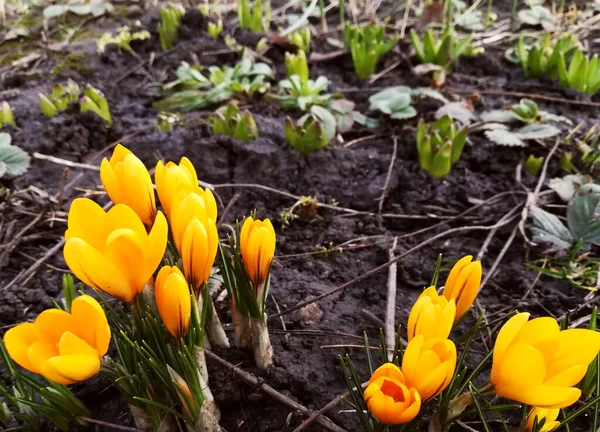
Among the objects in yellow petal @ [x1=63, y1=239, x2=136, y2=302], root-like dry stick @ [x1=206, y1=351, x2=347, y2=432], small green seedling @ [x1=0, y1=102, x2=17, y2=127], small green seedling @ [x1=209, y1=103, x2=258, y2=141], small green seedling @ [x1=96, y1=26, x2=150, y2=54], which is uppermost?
yellow petal @ [x1=63, y1=239, x2=136, y2=302]

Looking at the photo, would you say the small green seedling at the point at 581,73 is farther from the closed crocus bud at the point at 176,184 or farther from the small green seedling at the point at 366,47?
the closed crocus bud at the point at 176,184

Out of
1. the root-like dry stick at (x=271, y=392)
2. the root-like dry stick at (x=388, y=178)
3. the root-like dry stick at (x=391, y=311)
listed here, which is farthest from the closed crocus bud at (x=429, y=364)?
the root-like dry stick at (x=388, y=178)

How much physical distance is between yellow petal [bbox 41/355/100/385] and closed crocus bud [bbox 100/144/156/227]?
1.00ft

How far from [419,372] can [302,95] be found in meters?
1.74

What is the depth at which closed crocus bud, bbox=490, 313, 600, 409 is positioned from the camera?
2.52 feet

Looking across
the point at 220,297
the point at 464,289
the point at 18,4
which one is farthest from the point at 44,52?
the point at 464,289

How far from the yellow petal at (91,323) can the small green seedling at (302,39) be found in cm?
233

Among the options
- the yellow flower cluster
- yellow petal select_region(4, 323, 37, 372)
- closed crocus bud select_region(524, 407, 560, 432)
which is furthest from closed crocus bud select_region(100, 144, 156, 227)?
closed crocus bud select_region(524, 407, 560, 432)

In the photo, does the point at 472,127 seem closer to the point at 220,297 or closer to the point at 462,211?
the point at 462,211

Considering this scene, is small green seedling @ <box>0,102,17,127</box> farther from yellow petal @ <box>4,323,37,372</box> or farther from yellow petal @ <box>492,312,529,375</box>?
yellow petal @ <box>492,312,529,375</box>

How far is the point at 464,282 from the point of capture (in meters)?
0.96

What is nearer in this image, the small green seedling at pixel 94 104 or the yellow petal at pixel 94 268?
the yellow petal at pixel 94 268

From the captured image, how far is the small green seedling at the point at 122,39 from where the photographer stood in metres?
2.94

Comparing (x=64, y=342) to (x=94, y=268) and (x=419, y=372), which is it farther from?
(x=419, y=372)
